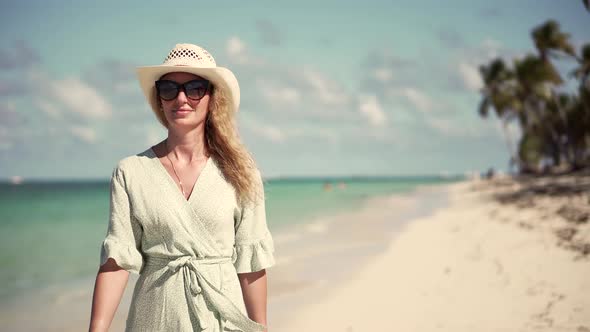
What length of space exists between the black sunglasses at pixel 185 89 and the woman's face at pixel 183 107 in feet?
0.04

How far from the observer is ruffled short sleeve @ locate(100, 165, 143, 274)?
5.71ft

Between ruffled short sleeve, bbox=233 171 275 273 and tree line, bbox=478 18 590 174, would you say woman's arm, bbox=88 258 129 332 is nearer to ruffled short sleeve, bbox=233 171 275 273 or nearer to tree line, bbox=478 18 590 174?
ruffled short sleeve, bbox=233 171 275 273

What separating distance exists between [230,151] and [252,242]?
0.40 m

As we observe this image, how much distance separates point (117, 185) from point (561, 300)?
5322 millimetres

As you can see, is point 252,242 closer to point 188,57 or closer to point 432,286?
point 188,57

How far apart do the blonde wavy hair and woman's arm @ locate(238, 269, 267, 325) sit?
0.31 metres

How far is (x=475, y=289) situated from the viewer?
20.7 ft

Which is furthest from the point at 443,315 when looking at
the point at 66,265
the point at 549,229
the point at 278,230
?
the point at 278,230

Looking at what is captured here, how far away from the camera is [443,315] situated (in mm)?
5309

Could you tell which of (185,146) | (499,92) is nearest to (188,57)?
(185,146)

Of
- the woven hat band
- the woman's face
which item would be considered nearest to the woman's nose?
the woman's face

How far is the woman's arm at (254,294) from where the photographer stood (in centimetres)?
194

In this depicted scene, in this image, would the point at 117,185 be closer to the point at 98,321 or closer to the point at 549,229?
the point at 98,321

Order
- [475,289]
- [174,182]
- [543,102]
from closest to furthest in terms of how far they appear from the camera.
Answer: [174,182] → [475,289] → [543,102]
